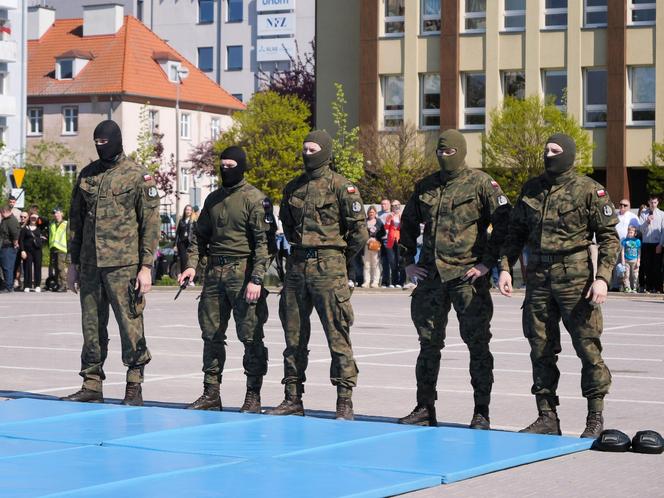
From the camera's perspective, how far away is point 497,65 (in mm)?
53094

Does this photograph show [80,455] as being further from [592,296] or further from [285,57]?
[285,57]

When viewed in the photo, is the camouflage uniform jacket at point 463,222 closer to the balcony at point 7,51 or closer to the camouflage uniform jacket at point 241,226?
the camouflage uniform jacket at point 241,226

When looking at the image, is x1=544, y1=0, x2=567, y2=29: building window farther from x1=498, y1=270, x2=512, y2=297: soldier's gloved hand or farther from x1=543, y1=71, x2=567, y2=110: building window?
x1=498, y1=270, x2=512, y2=297: soldier's gloved hand

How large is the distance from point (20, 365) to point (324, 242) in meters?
5.81

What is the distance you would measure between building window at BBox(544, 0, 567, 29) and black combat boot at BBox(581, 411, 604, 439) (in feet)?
139

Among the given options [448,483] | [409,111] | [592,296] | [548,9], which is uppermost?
[548,9]

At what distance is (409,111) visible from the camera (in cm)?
5456

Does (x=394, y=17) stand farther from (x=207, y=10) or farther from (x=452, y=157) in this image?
(x=207, y=10)

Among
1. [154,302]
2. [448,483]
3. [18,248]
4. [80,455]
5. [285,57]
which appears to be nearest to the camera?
[448,483]

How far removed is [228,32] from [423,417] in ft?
331

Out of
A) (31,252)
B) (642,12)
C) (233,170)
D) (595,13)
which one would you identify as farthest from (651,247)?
(595,13)

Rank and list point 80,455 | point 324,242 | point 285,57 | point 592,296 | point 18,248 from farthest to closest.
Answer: point 285,57, point 18,248, point 324,242, point 592,296, point 80,455

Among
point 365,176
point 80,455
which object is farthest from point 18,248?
point 80,455

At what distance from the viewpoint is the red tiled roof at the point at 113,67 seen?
288 feet
